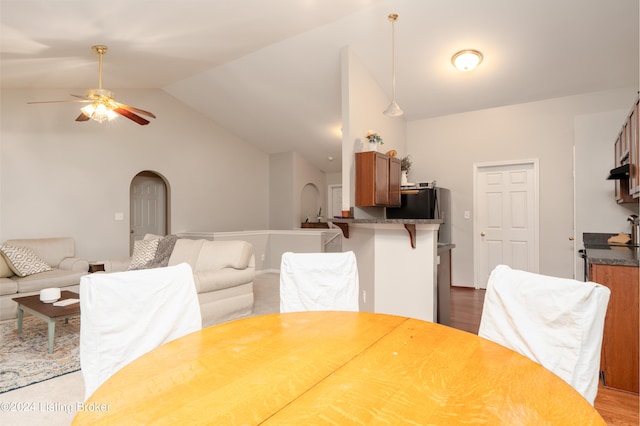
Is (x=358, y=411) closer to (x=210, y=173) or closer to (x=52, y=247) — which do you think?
(x=52, y=247)

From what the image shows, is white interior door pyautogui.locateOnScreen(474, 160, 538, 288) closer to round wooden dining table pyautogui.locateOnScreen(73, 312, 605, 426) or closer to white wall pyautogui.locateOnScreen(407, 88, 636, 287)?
white wall pyautogui.locateOnScreen(407, 88, 636, 287)

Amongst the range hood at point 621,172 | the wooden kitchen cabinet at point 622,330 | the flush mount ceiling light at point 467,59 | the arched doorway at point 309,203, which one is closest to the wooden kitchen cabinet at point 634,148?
the range hood at point 621,172

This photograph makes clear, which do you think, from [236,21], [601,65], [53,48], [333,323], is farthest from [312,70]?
[333,323]

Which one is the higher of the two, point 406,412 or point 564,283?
point 564,283

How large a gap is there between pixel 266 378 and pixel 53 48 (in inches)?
160

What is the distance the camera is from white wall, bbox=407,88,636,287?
→ 15.3 ft

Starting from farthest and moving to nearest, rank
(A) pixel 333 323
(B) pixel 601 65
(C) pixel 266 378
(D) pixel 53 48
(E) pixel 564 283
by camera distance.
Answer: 1. (B) pixel 601 65
2. (D) pixel 53 48
3. (A) pixel 333 323
4. (E) pixel 564 283
5. (C) pixel 266 378

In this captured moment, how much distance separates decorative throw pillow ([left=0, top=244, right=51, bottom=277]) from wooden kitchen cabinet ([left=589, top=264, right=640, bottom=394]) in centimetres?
546

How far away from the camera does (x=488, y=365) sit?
93 centimetres

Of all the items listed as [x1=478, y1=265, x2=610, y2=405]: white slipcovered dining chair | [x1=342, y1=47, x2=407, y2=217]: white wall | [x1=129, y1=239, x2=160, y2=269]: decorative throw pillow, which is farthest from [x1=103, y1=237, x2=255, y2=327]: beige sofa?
[x1=478, y1=265, x2=610, y2=405]: white slipcovered dining chair

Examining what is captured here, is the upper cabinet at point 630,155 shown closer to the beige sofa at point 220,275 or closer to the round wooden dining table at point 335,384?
the round wooden dining table at point 335,384

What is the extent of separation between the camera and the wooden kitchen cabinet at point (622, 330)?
2072 millimetres

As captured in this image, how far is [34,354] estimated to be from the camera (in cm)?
275

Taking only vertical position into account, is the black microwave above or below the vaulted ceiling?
below
